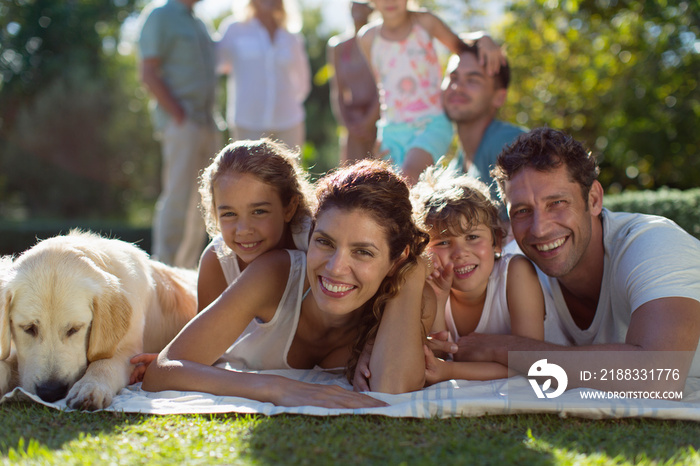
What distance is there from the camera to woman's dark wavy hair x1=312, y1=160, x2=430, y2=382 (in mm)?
2895

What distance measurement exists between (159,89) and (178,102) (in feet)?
0.87

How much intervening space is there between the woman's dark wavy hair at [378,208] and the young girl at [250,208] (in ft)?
1.22

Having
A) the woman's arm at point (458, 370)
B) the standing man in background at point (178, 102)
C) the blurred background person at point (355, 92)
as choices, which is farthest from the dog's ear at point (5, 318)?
the blurred background person at point (355, 92)

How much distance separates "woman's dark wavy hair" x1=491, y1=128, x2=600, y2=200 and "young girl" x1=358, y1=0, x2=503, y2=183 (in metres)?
1.85

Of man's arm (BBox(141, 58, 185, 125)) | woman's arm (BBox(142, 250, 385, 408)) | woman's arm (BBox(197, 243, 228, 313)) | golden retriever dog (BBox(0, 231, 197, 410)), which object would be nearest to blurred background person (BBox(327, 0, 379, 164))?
man's arm (BBox(141, 58, 185, 125))

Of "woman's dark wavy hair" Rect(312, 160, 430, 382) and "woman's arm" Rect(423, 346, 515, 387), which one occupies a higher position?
"woman's dark wavy hair" Rect(312, 160, 430, 382)

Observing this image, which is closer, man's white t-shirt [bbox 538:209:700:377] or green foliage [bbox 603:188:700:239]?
man's white t-shirt [bbox 538:209:700:377]

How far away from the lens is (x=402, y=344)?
2896 millimetres

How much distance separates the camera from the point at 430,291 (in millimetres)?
3277

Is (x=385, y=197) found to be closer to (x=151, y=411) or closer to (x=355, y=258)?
(x=355, y=258)

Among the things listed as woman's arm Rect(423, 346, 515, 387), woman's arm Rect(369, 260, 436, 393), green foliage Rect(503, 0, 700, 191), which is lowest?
Result: woman's arm Rect(423, 346, 515, 387)

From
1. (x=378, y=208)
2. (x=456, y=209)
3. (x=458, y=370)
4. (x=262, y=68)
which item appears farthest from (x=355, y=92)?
(x=458, y=370)

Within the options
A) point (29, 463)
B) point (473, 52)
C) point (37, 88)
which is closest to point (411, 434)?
point (29, 463)

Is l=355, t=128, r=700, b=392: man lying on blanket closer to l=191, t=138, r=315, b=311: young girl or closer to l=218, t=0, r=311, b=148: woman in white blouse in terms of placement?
l=191, t=138, r=315, b=311: young girl
